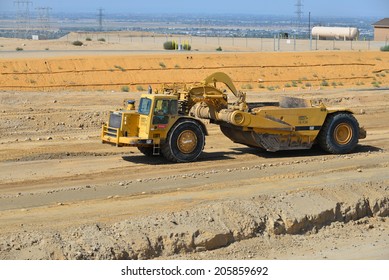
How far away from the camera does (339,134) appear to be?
22.4 m

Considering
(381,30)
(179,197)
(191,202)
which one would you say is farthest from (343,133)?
(381,30)

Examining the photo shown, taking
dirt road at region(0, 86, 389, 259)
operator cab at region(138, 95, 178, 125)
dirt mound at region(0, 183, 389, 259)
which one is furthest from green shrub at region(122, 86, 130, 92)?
dirt mound at region(0, 183, 389, 259)

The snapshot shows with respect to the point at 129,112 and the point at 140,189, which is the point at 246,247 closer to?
the point at 140,189

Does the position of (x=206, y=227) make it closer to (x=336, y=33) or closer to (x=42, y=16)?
(x=336, y=33)

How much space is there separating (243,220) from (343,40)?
270ft

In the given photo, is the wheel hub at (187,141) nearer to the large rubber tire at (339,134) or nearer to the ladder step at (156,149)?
the ladder step at (156,149)

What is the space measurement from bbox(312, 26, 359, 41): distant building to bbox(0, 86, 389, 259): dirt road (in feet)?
235

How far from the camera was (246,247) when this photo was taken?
48.3 feet

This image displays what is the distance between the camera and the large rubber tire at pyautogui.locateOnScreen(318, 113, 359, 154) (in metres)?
22.2

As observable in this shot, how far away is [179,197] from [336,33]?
266 feet

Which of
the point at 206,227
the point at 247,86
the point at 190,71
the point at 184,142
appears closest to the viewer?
the point at 206,227

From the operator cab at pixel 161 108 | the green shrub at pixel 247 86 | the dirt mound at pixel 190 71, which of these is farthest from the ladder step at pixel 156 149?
the green shrub at pixel 247 86

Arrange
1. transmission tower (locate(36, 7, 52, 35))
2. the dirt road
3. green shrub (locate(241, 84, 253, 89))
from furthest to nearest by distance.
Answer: transmission tower (locate(36, 7, 52, 35)), green shrub (locate(241, 84, 253, 89)), the dirt road

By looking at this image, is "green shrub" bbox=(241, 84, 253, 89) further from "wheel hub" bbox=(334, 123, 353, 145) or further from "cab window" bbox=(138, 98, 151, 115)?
"cab window" bbox=(138, 98, 151, 115)
